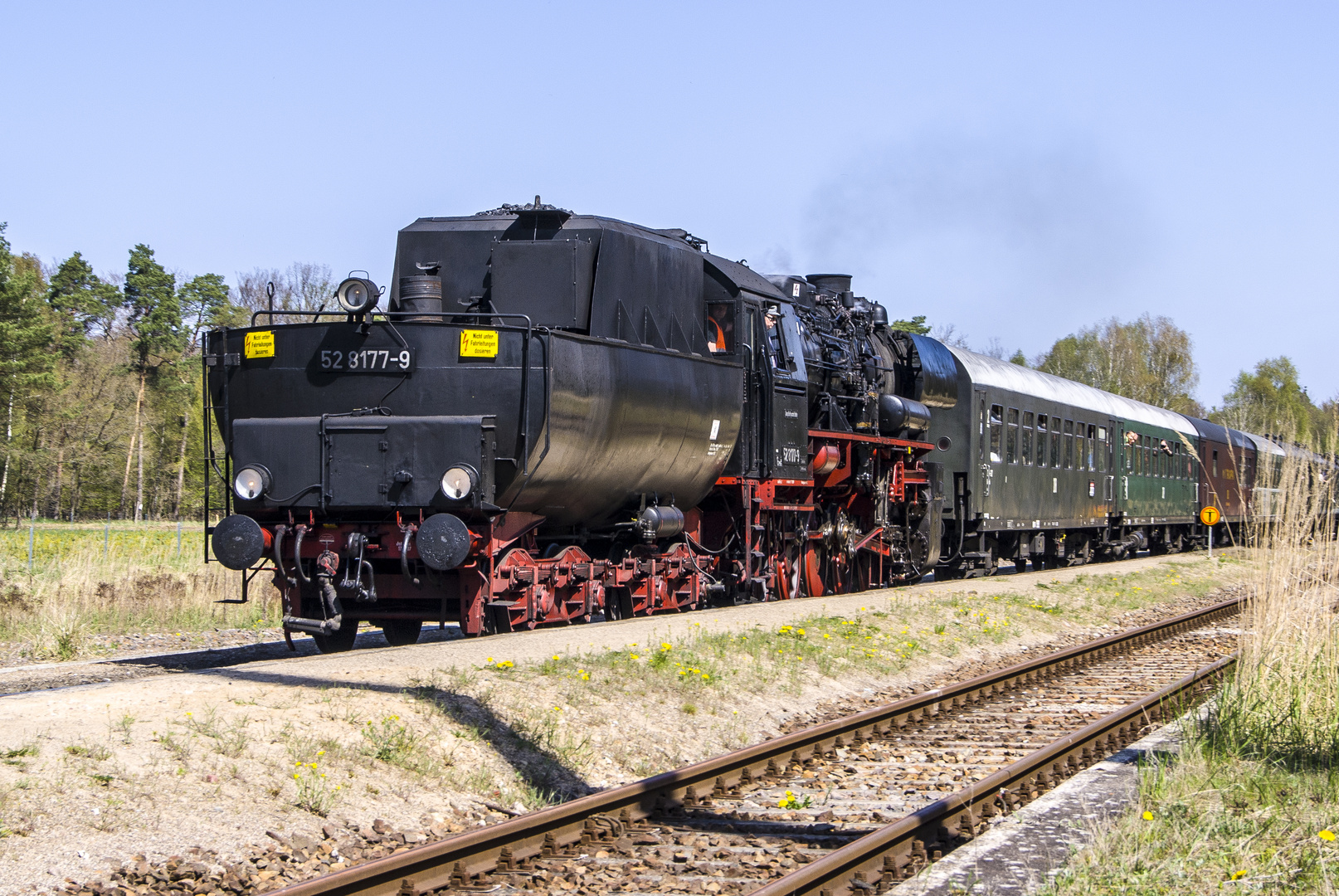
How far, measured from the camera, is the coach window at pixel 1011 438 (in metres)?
22.6

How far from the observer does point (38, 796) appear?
5.60m

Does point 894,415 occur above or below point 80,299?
below

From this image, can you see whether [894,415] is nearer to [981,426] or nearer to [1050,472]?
[981,426]

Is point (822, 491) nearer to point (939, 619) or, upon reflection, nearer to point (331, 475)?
point (939, 619)

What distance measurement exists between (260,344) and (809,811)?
645 cm

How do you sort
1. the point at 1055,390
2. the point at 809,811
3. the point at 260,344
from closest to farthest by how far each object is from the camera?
the point at 809,811, the point at 260,344, the point at 1055,390

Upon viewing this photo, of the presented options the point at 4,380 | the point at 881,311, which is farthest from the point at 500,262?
the point at 4,380

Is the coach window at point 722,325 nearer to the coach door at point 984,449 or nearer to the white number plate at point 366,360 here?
the white number plate at point 366,360

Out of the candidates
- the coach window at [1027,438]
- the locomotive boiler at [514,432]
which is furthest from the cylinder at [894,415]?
the coach window at [1027,438]

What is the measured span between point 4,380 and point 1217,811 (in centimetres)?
4225

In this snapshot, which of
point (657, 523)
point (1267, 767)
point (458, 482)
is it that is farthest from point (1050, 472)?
point (1267, 767)

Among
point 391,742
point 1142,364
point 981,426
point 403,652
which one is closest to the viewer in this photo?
point 391,742

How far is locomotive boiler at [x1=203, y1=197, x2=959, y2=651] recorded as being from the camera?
33.7 feet

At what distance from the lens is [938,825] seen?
625cm
